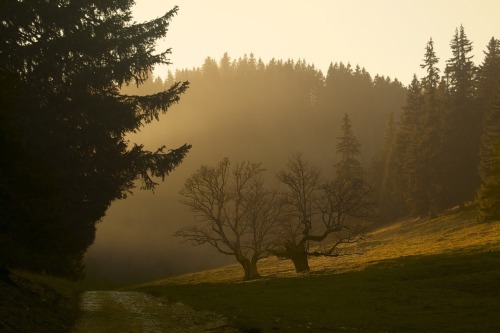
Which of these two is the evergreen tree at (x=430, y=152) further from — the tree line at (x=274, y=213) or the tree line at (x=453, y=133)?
the tree line at (x=274, y=213)

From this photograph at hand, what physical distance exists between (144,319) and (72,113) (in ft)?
29.6

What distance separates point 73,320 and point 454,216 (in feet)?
203

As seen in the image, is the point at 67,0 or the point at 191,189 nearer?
the point at 67,0

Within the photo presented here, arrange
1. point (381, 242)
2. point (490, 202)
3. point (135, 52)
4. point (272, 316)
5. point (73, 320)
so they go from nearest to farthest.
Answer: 1. point (73, 320)
2. point (272, 316)
3. point (135, 52)
4. point (490, 202)
5. point (381, 242)

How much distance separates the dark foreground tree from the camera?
647 inches

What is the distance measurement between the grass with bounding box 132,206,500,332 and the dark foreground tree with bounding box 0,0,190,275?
6998 mm

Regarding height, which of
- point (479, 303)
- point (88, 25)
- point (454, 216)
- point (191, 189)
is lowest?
point (479, 303)

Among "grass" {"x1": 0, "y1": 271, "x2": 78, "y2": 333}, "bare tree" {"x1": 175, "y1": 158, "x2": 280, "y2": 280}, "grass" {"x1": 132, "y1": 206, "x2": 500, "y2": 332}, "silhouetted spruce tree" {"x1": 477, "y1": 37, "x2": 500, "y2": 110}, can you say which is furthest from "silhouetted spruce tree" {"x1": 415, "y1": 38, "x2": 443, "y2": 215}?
"grass" {"x1": 0, "y1": 271, "x2": 78, "y2": 333}

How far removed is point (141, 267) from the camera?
10406 centimetres

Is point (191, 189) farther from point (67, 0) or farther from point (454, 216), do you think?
point (454, 216)

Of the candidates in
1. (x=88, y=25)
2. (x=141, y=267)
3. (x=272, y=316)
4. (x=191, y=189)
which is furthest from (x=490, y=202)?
(x=141, y=267)

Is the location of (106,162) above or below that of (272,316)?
above

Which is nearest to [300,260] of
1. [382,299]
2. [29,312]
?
[382,299]

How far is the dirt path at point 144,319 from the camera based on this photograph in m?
17.2
